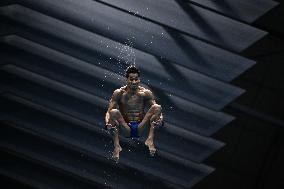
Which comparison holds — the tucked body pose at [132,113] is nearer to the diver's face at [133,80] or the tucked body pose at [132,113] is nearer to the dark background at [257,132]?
the diver's face at [133,80]

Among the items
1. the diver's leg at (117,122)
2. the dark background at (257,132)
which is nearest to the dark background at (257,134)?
the dark background at (257,132)

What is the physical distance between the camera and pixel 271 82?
2759cm

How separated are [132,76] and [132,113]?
1.30m

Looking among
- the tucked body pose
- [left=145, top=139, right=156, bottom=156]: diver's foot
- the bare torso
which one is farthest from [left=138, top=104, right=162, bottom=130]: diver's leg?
[left=145, top=139, right=156, bottom=156]: diver's foot

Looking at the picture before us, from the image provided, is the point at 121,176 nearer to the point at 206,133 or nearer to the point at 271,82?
the point at 206,133

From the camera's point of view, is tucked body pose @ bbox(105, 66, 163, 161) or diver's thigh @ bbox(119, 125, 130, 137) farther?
diver's thigh @ bbox(119, 125, 130, 137)

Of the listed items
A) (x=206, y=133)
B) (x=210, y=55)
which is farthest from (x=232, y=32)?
(x=206, y=133)

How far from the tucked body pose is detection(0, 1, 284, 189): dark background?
8.06 meters

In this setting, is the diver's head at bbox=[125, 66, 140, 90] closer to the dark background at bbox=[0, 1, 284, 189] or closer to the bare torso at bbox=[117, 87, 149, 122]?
the bare torso at bbox=[117, 87, 149, 122]

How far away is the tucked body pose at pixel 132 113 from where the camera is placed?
18.8 metres

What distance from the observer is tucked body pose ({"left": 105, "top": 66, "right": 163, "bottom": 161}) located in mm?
18828

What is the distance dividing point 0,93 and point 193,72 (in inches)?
202

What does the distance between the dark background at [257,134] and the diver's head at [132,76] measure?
870 centimetres

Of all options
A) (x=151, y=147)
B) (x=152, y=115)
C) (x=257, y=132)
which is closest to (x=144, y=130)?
(x=151, y=147)
